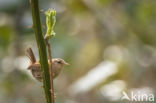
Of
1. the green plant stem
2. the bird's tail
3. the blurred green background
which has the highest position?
the blurred green background

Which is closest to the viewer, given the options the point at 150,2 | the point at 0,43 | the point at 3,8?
the point at 3,8

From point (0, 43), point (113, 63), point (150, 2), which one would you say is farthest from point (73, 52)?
point (150, 2)

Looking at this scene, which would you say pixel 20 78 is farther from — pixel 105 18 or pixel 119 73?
pixel 105 18

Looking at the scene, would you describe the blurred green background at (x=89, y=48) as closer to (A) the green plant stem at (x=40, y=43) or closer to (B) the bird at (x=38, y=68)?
(B) the bird at (x=38, y=68)

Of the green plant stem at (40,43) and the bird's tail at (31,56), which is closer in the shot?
the green plant stem at (40,43)

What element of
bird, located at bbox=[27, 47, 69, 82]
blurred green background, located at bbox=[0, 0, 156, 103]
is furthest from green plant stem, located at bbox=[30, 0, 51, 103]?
blurred green background, located at bbox=[0, 0, 156, 103]

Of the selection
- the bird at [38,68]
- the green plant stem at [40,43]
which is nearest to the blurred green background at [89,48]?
the bird at [38,68]

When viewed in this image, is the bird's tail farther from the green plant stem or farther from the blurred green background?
the blurred green background

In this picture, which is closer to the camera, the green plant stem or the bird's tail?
the green plant stem
